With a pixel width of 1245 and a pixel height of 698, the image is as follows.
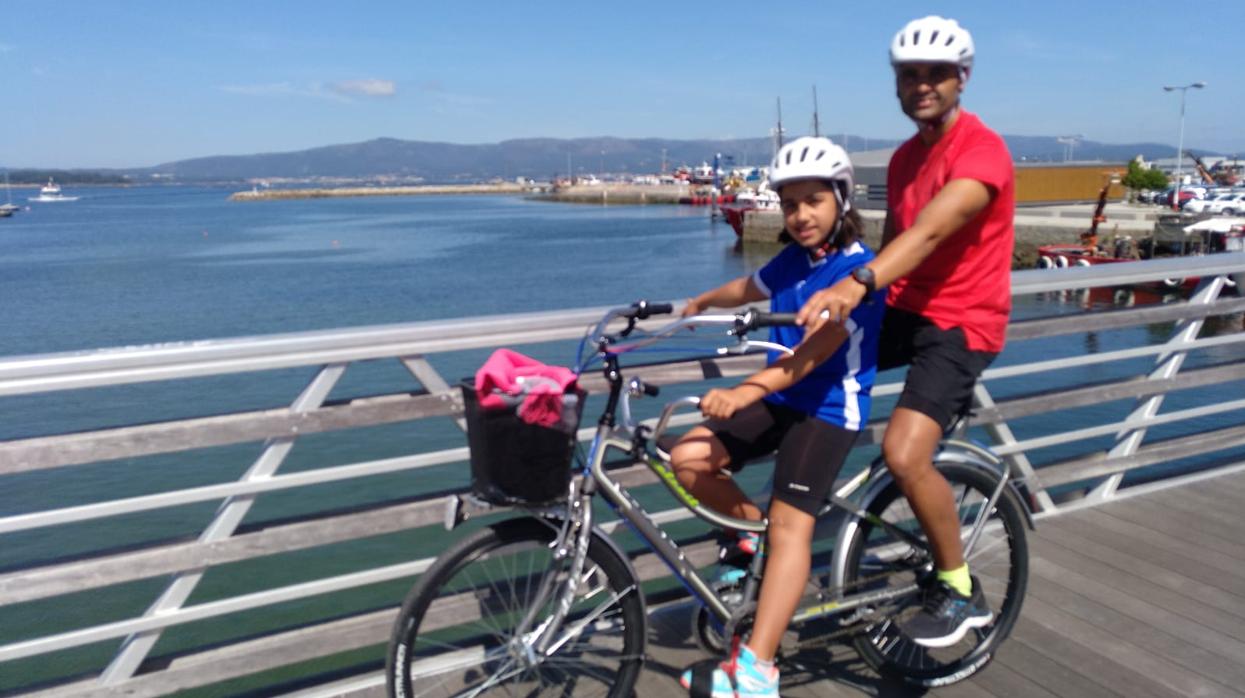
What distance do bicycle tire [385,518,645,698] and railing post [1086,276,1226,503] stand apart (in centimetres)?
283

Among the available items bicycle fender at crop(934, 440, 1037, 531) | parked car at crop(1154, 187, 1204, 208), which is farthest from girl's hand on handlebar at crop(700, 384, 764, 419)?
parked car at crop(1154, 187, 1204, 208)

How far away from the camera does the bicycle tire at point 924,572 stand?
120 inches

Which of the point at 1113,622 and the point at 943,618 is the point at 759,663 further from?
the point at 1113,622

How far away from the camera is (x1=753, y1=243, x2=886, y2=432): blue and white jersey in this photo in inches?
104

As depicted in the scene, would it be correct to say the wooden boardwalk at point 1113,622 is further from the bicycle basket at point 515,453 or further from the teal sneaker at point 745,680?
the bicycle basket at point 515,453

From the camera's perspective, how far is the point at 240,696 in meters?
2.97

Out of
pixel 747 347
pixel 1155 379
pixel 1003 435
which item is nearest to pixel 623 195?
pixel 1155 379

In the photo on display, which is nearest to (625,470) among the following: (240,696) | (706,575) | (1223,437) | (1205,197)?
(706,575)

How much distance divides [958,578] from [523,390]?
1.50 metres

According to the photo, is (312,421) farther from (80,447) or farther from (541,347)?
(541,347)

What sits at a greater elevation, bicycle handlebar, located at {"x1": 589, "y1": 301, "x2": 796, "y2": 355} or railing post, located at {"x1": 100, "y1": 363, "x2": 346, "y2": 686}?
bicycle handlebar, located at {"x1": 589, "y1": 301, "x2": 796, "y2": 355}

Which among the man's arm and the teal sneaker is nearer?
the man's arm

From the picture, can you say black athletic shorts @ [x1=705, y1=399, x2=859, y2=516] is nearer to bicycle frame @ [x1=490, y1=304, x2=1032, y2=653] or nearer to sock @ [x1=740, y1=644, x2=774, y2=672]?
bicycle frame @ [x1=490, y1=304, x2=1032, y2=653]

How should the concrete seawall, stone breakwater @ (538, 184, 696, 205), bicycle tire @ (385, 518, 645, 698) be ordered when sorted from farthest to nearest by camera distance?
stone breakwater @ (538, 184, 696, 205) → the concrete seawall → bicycle tire @ (385, 518, 645, 698)
